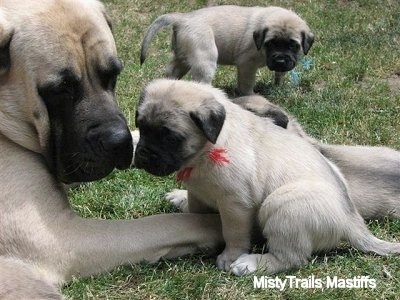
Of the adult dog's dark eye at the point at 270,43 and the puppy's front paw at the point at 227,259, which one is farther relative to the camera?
the adult dog's dark eye at the point at 270,43

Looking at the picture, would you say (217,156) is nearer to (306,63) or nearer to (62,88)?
(62,88)

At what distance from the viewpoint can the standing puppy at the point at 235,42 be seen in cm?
630

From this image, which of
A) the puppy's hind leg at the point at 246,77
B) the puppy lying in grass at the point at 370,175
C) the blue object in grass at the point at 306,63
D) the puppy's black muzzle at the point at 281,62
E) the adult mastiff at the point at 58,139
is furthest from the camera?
the blue object in grass at the point at 306,63

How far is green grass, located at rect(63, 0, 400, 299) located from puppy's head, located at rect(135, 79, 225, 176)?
493 mm

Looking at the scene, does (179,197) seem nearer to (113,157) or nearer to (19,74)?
(113,157)

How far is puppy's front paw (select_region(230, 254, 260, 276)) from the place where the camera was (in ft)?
10.7

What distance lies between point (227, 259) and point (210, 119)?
672mm

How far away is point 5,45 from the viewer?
3135mm

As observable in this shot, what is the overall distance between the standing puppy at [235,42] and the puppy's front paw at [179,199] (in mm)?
2230

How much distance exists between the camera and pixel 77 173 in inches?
Answer: 128

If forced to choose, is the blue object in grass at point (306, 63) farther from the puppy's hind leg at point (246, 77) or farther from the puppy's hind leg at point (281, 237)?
the puppy's hind leg at point (281, 237)

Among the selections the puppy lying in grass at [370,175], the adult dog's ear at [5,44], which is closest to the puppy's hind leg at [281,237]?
the puppy lying in grass at [370,175]

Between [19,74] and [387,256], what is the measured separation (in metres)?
1.90

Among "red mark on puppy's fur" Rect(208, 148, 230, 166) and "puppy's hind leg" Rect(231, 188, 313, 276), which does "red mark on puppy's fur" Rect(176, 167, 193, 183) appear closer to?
"red mark on puppy's fur" Rect(208, 148, 230, 166)
